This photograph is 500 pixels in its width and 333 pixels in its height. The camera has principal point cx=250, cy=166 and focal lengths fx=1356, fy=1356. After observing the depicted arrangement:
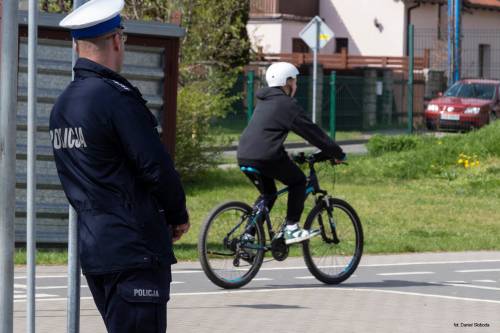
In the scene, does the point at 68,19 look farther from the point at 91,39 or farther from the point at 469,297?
the point at 469,297

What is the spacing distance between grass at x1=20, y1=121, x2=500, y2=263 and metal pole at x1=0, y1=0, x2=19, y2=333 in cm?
598

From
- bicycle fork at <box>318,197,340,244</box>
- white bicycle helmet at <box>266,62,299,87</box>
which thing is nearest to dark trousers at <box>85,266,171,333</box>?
white bicycle helmet at <box>266,62,299,87</box>

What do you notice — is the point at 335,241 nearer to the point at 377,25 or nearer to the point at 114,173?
the point at 114,173

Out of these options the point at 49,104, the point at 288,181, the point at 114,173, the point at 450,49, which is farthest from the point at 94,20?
the point at 450,49

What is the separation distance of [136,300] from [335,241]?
252 inches

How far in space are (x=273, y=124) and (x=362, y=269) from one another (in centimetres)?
212

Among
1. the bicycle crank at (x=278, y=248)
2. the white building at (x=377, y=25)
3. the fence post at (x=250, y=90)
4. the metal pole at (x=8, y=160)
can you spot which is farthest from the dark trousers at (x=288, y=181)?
the white building at (x=377, y=25)

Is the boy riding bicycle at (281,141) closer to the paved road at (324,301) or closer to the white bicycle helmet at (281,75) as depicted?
the white bicycle helmet at (281,75)

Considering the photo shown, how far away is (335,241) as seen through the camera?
36.7 feet

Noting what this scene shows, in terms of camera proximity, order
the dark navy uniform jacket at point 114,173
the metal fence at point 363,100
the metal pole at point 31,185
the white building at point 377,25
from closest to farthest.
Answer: the dark navy uniform jacket at point 114,173, the metal pole at point 31,185, the metal fence at point 363,100, the white building at point 377,25

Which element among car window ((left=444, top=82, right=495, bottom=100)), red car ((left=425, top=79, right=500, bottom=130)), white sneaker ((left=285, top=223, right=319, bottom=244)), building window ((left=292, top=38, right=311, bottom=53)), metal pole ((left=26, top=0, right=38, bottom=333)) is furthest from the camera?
building window ((left=292, top=38, right=311, bottom=53))

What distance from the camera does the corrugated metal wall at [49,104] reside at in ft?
39.9

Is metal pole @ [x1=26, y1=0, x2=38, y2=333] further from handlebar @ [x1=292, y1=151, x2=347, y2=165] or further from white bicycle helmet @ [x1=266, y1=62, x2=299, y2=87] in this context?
handlebar @ [x1=292, y1=151, x2=347, y2=165]

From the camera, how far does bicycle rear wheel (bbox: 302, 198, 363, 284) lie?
11.0 metres
